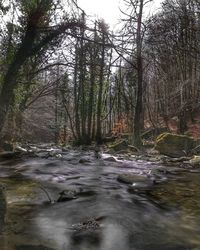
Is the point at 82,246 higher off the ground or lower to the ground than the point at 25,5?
lower

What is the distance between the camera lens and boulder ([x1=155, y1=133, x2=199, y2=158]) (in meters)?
15.8

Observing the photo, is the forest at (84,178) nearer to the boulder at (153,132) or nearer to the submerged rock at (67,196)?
the submerged rock at (67,196)

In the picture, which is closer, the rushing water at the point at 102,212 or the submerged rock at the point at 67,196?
the rushing water at the point at 102,212

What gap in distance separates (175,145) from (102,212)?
10.6 m

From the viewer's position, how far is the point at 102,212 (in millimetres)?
5828

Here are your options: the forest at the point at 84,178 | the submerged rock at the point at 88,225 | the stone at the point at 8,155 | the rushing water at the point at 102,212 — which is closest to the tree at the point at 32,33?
the forest at the point at 84,178

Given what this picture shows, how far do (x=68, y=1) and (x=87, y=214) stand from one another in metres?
6.14

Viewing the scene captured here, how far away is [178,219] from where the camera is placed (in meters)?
5.73

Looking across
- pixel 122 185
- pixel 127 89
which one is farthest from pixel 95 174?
pixel 127 89

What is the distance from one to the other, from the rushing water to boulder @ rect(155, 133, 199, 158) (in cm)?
567

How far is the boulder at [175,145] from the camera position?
15.8 m

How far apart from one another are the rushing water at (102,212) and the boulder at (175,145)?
5.67 metres

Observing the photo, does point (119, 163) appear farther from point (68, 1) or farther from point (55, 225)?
point (55, 225)

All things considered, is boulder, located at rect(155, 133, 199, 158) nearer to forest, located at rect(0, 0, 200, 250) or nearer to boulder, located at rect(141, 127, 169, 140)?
forest, located at rect(0, 0, 200, 250)
